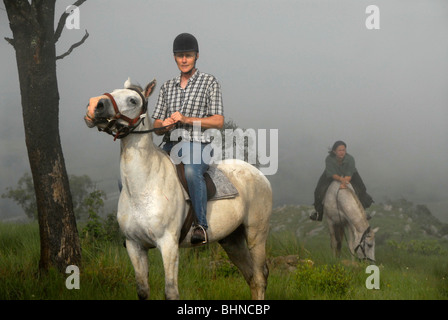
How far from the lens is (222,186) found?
247 inches

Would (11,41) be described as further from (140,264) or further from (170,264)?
(170,264)

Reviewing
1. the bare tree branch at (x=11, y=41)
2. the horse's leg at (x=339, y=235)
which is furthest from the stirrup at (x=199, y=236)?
the horse's leg at (x=339, y=235)

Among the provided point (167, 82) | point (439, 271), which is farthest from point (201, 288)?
point (439, 271)

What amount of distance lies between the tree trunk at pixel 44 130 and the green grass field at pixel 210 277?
1.52ft

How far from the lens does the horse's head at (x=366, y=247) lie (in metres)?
10.8

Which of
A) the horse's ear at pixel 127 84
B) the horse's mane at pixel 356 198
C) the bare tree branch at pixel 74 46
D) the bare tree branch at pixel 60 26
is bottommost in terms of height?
the horse's mane at pixel 356 198

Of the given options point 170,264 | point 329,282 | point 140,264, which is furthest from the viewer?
point 329,282

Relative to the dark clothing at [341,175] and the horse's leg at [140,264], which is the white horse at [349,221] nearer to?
the dark clothing at [341,175]

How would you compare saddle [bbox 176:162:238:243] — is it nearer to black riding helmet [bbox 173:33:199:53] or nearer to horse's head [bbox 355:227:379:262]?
black riding helmet [bbox 173:33:199:53]

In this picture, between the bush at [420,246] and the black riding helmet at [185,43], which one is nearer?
the black riding helmet at [185,43]

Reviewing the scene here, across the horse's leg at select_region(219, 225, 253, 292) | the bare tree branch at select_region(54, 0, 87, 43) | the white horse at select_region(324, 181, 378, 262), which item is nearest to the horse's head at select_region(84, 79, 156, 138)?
the horse's leg at select_region(219, 225, 253, 292)

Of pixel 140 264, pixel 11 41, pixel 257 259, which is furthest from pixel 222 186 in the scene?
pixel 11 41

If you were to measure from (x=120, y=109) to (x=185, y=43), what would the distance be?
139 cm
